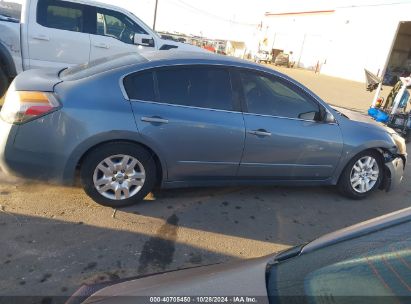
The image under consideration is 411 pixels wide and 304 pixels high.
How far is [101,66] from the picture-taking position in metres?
4.05

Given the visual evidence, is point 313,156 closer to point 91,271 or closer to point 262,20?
point 91,271

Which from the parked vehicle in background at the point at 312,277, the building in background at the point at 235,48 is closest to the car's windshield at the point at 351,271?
the parked vehicle in background at the point at 312,277

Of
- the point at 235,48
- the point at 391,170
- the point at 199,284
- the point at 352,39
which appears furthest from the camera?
the point at 235,48

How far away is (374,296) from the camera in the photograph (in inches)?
53.7

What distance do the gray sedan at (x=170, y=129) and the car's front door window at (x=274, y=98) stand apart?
0.04ft

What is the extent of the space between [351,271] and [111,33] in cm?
728

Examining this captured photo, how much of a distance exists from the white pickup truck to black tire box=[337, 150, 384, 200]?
4574mm

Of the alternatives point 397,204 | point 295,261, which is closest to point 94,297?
point 295,261

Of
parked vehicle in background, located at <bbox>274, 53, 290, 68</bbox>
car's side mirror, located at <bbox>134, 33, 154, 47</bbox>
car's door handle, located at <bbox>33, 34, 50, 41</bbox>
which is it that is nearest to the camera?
car's door handle, located at <bbox>33, 34, 50, 41</bbox>

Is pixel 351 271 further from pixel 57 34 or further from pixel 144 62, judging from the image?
pixel 57 34

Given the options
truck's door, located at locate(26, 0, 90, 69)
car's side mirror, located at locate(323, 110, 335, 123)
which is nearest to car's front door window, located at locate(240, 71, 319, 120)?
car's side mirror, located at locate(323, 110, 335, 123)

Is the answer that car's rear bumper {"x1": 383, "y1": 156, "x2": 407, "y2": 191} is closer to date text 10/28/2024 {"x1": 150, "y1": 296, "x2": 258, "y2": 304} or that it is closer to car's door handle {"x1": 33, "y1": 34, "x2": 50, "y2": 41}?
date text 10/28/2024 {"x1": 150, "y1": 296, "x2": 258, "y2": 304}

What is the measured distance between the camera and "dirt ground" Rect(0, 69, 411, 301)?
115 inches

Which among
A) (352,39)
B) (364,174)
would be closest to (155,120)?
(364,174)
